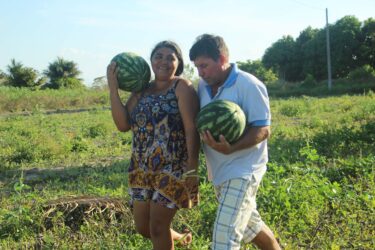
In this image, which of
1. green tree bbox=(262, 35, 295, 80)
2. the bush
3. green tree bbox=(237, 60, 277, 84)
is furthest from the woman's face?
green tree bbox=(262, 35, 295, 80)

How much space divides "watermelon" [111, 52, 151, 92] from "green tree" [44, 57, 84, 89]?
40865mm

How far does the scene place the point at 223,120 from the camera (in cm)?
286

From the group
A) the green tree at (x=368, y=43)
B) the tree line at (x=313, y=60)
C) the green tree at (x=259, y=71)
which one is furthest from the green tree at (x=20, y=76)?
the green tree at (x=368, y=43)

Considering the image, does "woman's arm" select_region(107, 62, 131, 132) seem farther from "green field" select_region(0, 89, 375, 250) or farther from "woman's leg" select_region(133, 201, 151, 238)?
"green field" select_region(0, 89, 375, 250)

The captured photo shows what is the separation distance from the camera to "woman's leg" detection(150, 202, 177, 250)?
10.8 ft

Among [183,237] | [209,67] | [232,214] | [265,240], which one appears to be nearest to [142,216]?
[183,237]

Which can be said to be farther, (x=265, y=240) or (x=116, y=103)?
(x=116, y=103)

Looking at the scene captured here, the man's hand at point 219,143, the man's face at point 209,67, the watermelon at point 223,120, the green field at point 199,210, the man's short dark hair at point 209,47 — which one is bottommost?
the green field at point 199,210

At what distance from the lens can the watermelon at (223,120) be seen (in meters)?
2.88

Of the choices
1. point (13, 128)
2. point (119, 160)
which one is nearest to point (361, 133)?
point (119, 160)

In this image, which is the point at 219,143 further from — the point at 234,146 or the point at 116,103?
the point at 116,103

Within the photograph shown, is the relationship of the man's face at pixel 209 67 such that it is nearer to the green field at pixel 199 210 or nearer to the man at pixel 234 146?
the man at pixel 234 146

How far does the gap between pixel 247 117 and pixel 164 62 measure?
77cm

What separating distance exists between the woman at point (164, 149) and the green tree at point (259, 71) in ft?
147
